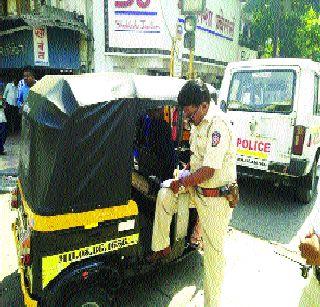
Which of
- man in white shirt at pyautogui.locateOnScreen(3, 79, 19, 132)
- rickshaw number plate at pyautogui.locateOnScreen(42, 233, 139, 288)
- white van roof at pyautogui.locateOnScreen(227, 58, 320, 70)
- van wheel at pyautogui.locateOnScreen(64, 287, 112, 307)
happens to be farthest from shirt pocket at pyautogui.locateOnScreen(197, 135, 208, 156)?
man in white shirt at pyautogui.locateOnScreen(3, 79, 19, 132)

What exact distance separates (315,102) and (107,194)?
437 cm

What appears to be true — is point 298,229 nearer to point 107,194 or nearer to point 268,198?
point 268,198

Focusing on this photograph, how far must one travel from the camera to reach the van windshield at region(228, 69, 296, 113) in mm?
5598

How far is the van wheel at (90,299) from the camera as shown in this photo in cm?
259

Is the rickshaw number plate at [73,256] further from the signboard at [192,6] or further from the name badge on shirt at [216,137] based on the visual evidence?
the signboard at [192,6]

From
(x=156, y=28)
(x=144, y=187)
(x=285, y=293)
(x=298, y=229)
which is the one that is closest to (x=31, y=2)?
(x=156, y=28)

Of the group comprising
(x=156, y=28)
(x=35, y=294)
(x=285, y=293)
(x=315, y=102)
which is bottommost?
A: (x=285, y=293)

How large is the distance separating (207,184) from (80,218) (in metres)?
1.08

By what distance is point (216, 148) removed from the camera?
9.10 feet

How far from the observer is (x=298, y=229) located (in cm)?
504

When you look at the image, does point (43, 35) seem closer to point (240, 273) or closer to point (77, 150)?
point (77, 150)

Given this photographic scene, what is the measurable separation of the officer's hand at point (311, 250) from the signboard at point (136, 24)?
43.8ft

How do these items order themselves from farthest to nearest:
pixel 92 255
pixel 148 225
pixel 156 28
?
pixel 156 28
pixel 148 225
pixel 92 255

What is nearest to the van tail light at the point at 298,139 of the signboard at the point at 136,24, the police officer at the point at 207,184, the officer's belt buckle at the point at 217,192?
the police officer at the point at 207,184
